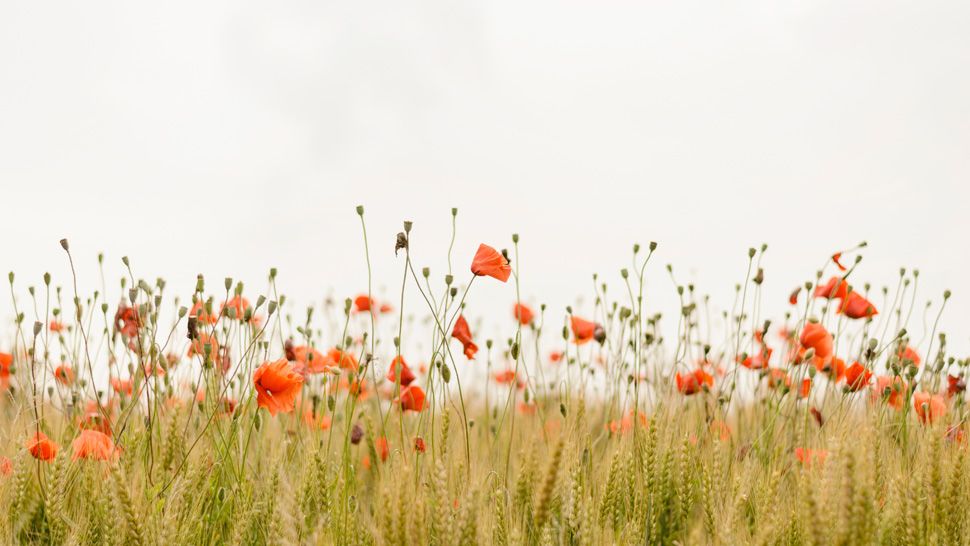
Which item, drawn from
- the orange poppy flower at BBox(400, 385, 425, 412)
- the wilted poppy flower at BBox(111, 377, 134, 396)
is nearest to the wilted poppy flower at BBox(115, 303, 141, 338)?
the wilted poppy flower at BBox(111, 377, 134, 396)

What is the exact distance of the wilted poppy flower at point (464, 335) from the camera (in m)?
3.13

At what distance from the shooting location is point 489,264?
2791 mm

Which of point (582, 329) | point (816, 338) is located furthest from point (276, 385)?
point (816, 338)

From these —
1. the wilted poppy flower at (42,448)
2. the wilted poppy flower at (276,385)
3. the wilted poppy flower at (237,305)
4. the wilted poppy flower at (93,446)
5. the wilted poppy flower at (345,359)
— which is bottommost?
the wilted poppy flower at (42,448)

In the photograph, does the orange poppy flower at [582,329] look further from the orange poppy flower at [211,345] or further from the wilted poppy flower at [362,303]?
the orange poppy flower at [211,345]

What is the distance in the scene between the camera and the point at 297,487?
2.61 m

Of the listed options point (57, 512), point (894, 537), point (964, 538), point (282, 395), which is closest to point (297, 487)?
point (282, 395)

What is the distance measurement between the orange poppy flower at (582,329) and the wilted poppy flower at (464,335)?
83 cm

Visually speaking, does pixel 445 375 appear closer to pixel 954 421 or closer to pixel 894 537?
pixel 894 537

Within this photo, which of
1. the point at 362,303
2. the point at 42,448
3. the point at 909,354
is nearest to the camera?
the point at 42,448

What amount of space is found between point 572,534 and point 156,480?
4.41ft

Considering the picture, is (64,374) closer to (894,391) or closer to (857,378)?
(857,378)

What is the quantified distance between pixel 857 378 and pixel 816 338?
0.21m

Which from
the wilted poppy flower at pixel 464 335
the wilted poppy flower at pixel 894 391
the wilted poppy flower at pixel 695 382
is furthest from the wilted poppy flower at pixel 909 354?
the wilted poppy flower at pixel 464 335
